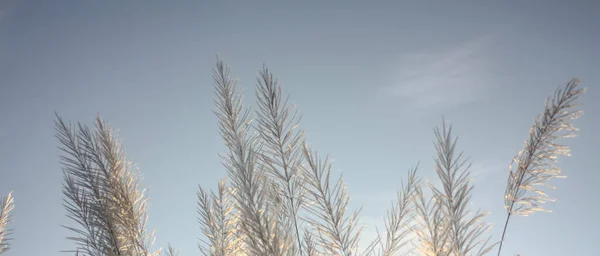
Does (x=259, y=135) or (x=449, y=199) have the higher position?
(x=259, y=135)

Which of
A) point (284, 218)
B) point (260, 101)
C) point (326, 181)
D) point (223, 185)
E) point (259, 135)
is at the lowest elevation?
point (284, 218)

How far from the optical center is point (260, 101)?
1847 mm

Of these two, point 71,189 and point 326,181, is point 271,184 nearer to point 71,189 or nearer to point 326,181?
point 326,181

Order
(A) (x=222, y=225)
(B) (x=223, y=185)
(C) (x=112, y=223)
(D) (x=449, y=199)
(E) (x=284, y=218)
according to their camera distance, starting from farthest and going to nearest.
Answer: (B) (x=223, y=185) → (A) (x=222, y=225) → (C) (x=112, y=223) → (E) (x=284, y=218) → (D) (x=449, y=199)

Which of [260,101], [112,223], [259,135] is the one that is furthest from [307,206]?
[112,223]

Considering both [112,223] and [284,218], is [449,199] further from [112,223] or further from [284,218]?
[112,223]

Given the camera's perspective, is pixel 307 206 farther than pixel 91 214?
No

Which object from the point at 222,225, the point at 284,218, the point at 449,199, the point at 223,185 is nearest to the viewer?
the point at 449,199

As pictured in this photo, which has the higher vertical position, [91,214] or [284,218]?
[91,214]

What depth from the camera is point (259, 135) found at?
5.84ft

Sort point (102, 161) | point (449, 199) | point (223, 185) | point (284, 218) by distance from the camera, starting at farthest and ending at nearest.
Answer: point (223, 185), point (102, 161), point (284, 218), point (449, 199)

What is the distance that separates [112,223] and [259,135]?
0.95 metres

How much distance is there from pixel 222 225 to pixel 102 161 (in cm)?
81

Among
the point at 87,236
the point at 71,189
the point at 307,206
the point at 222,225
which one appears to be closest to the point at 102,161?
the point at 71,189
